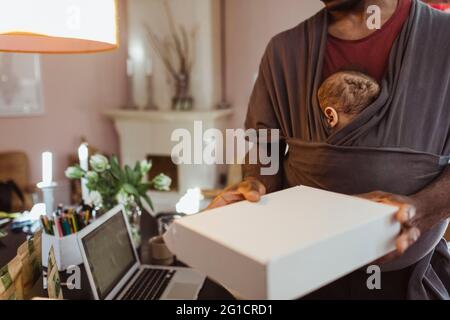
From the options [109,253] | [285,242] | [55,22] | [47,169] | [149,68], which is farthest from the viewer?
[149,68]

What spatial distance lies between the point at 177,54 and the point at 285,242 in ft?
11.4

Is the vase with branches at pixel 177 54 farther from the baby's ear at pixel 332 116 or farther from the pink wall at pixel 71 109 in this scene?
the baby's ear at pixel 332 116

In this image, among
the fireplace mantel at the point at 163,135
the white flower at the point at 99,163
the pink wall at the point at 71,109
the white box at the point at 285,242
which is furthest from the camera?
the fireplace mantel at the point at 163,135

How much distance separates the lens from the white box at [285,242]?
44cm

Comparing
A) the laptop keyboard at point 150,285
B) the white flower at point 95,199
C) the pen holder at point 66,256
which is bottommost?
the laptop keyboard at point 150,285

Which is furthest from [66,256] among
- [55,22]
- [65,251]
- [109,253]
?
[55,22]

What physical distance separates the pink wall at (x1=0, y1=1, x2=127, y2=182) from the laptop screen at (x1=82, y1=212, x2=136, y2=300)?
8.64 feet

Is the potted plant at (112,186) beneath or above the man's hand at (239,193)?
beneath

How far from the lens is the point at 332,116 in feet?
2.31

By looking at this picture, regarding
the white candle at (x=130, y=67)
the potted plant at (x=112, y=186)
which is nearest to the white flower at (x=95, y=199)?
the potted plant at (x=112, y=186)

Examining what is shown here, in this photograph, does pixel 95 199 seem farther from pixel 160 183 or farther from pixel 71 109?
pixel 71 109

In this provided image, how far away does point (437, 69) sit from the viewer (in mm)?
660

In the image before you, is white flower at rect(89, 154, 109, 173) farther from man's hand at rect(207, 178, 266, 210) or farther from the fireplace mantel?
the fireplace mantel

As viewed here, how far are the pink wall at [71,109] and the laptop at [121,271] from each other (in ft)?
8.67
